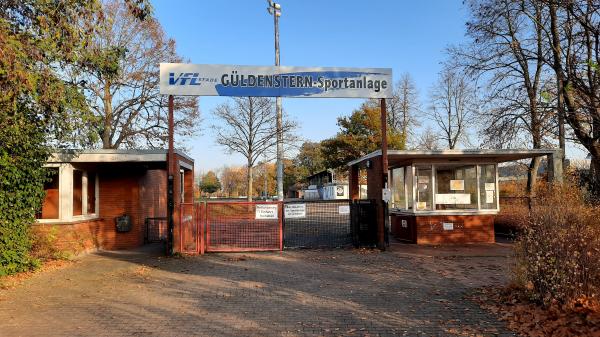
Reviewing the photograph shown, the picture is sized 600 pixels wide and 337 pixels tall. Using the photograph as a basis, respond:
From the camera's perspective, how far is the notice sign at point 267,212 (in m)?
13.8

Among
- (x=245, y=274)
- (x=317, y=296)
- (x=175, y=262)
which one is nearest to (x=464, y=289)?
(x=317, y=296)

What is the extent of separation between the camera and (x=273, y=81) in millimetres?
13625

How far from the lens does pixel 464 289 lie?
838cm

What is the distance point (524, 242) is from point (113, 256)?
34.4ft

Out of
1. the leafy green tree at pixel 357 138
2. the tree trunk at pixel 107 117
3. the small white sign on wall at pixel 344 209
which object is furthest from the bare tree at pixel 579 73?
the leafy green tree at pixel 357 138

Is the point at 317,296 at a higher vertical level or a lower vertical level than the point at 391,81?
lower

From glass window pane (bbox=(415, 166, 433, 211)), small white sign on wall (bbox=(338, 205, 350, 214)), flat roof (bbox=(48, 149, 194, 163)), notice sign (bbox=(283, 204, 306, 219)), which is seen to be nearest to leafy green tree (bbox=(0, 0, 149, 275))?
flat roof (bbox=(48, 149, 194, 163))

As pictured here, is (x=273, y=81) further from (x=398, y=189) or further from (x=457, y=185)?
(x=457, y=185)

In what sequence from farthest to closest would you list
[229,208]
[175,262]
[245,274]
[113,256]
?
[229,208] → [113,256] → [175,262] → [245,274]

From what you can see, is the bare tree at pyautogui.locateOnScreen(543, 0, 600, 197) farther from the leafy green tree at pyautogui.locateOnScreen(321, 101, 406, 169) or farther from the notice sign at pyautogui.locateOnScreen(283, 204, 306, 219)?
the leafy green tree at pyautogui.locateOnScreen(321, 101, 406, 169)

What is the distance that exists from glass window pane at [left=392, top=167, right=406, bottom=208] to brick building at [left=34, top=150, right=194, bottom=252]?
7.28 m

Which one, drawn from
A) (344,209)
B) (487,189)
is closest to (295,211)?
(344,209)

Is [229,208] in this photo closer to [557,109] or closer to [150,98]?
[150,98]

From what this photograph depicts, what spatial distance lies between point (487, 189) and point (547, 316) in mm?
9913
